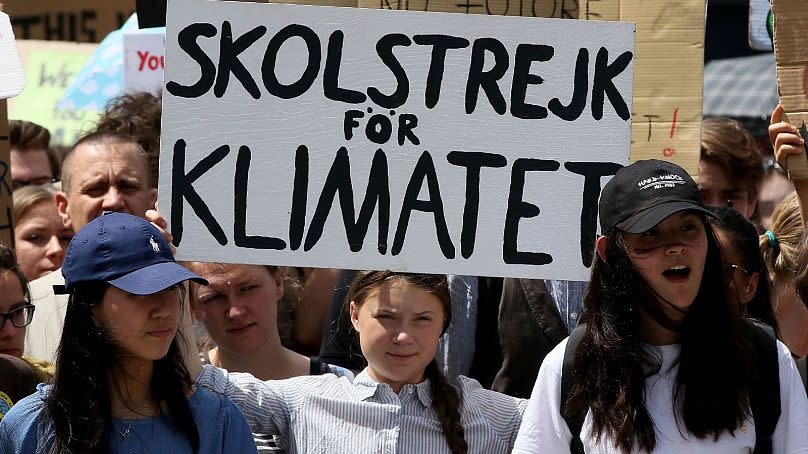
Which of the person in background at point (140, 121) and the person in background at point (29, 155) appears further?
the person in background at point (29, 155)

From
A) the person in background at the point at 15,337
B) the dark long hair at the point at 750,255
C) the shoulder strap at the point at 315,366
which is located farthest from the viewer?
the shoulder strap at the point at 315,366

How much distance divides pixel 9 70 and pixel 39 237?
1.39 meters

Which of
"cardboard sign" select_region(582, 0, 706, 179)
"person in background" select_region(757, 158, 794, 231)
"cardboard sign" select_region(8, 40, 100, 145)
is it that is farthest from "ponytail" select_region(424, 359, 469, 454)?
"cardboard sign" select_region(8, 40, 100, 145)

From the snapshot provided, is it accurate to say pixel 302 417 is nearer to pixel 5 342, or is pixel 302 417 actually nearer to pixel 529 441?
pixel 529 441

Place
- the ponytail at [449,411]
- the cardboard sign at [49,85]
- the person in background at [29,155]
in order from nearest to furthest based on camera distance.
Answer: the ponytail at [449,411]
the person in background at [29,155]
the cardboard sign at [49,85]

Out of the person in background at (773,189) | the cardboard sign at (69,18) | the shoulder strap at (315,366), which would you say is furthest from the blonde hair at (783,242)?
the cardboard sign at (69,18)

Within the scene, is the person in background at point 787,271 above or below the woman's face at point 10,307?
above

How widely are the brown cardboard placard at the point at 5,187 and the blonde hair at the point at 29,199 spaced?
2.66ft

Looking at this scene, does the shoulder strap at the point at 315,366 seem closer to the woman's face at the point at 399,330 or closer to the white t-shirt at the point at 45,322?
the woman's face at the point at 399,330

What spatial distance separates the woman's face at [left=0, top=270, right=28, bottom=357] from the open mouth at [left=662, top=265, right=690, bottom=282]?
5.87 feet

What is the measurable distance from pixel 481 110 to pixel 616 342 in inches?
35.7

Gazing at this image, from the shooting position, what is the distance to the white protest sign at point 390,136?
11.1ft

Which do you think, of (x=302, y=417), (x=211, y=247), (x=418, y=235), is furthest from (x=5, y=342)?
(x=418, y=235)

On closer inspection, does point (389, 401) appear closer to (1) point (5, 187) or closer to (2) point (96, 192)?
(2) point (96, 192)
